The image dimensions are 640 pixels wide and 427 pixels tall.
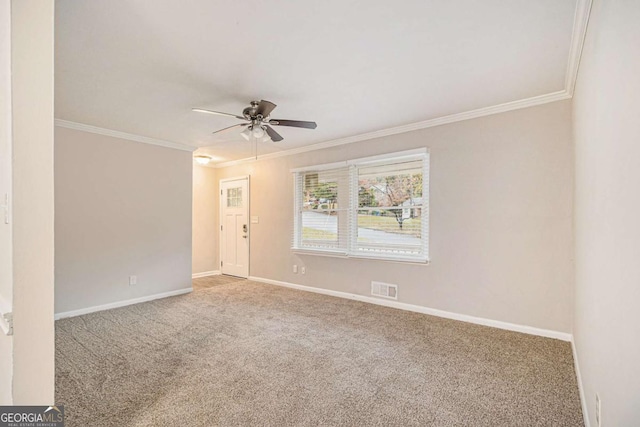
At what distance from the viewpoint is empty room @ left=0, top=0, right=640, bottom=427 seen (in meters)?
1.30

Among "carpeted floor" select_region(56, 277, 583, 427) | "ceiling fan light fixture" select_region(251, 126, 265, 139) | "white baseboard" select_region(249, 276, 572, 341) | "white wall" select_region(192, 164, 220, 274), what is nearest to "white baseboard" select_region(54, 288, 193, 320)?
"carpeted floor" select_region(56, 277, 583, 427)

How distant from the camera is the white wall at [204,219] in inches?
255

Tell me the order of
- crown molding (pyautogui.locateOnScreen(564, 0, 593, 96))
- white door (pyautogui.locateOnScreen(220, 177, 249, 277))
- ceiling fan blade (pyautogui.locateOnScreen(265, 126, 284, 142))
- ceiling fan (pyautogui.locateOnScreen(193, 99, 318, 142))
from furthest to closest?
1. white door (pyautogui.locateOnScreen(220, 177, 249, 277))
2. ceiling fan blade (pyautogui.locateOnScreen(265, 126, 284, 142))
3. ceiling fan (pyautogui.locateOnScreen(193, 99, 318, 142))
4. crown molding (pyautogui.locateOnScreen(564, 0, 593, 96))

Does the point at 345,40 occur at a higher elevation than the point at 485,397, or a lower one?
higher

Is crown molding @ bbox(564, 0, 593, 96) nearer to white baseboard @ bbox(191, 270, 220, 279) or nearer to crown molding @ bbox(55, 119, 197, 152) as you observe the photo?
crown molding @ bbox(55, 119, 197, 152)

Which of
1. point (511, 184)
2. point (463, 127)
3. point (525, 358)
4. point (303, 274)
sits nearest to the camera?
point (525, 358)

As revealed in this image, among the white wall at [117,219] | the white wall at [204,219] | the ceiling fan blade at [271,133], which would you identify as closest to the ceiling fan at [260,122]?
the ceiling fan blade at [271,133]

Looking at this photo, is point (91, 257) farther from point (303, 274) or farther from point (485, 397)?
point (485, 397)

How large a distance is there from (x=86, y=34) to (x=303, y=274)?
4137 millimetres

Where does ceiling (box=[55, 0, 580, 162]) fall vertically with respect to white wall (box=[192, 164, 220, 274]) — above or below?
above

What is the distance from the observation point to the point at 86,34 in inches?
81.7

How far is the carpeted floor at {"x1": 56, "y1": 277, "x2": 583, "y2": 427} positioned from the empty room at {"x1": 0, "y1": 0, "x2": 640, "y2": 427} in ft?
0.07
